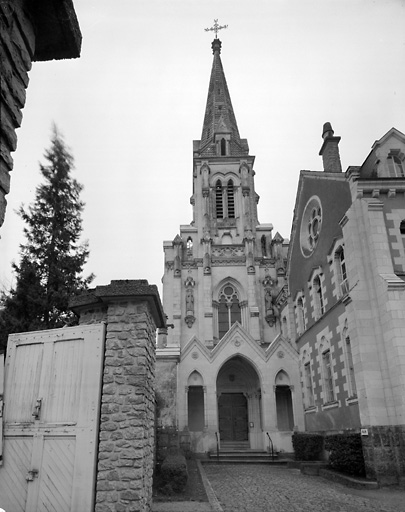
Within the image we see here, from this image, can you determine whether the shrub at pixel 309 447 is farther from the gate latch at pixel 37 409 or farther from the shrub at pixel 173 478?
the gate latch at pixel 37 409

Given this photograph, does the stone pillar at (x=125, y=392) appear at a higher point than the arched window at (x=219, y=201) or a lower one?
lower

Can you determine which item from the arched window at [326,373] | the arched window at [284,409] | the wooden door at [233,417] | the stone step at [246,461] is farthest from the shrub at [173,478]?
the wooden door at [233,417]

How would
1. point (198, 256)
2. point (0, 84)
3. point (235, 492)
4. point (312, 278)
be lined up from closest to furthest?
point (0, 84), point (235, 492), point (312, 278), point (198, 256)

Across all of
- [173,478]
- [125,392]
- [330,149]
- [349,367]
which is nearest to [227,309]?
[330,149]

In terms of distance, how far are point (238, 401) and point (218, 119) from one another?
26419 millimetres

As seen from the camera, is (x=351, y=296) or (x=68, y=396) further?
(x=351, y=296)

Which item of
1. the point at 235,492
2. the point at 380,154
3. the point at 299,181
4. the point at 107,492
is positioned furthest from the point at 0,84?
the point at 299,181

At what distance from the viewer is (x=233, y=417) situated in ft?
79.2

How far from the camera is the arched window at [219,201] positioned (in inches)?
1337

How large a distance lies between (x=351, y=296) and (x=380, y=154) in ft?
19.3

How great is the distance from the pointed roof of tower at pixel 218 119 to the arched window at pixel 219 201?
3757 mm

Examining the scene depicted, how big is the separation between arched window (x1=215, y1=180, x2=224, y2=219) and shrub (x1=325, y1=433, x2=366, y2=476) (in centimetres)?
2203

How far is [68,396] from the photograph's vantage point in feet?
22.0

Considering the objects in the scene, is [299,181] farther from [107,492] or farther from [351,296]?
[107,492]
